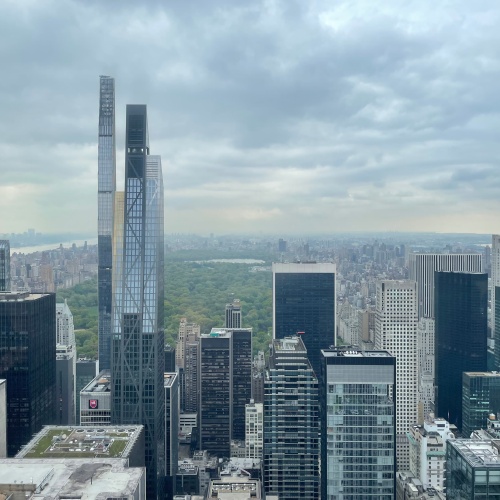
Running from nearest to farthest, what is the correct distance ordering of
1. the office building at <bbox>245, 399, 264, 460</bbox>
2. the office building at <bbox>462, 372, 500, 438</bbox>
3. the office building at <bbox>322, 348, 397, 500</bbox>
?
the office building at <bbox>322, 348, 397, 500</bbox> < the office building at <bbox>462, 372, 500, 438</bbox> < the office building at <bbox>245, 399, 264, 460</bbox>

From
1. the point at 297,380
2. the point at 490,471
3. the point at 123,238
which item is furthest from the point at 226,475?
the point at 490,471

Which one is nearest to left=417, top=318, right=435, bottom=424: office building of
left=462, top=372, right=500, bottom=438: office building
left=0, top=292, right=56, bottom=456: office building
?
left=462, top=372, right=500, bottom=438: office building

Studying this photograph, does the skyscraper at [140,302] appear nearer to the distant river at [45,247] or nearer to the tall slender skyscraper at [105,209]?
the tall slender skyscraper at [105,209]

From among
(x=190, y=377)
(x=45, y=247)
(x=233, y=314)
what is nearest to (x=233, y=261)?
(x=233, y=314)

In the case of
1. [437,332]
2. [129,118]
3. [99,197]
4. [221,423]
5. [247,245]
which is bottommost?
[221,423]

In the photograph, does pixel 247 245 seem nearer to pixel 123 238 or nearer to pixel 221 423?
pixel 123 238

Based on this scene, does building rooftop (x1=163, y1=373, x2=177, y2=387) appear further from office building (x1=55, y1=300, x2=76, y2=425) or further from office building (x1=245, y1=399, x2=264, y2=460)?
office building (x1=245, y1=399, x2=264, y2=460)
